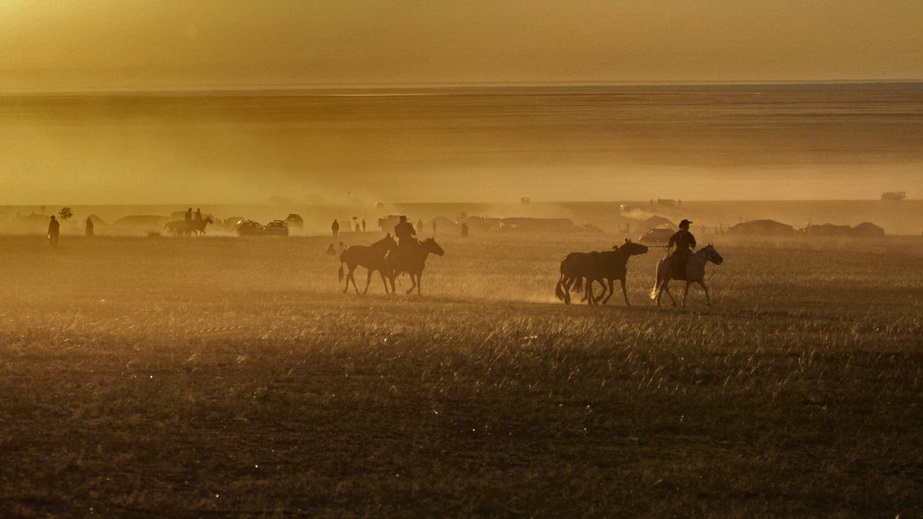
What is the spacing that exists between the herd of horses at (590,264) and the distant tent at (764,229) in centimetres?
5995

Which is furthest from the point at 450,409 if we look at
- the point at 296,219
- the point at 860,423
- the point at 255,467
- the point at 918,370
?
the point at 296,219

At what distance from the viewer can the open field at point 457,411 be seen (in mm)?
9898

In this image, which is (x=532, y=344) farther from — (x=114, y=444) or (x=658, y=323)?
(x=114, y=444)

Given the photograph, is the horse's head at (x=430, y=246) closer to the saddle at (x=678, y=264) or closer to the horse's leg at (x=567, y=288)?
the horse's leg at (x=567, y=288)

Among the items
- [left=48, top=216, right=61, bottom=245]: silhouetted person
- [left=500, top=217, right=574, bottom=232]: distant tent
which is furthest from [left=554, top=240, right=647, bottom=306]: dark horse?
[left=500, top=217, right=574, bottom=232]: distant tent

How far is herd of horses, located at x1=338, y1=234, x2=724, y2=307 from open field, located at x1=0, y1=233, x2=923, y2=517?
101cm

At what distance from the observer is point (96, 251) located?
163 ft

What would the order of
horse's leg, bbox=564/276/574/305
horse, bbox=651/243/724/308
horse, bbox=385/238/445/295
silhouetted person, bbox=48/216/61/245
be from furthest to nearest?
1. silhouetted person, bbox=48/216/61/245
2. horse, bbox=385/238/445/295
3. horse's leg, bbox=564/276/574/305
4. horse, bbox=651/243/724/308

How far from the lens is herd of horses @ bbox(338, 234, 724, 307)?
25.0 meters

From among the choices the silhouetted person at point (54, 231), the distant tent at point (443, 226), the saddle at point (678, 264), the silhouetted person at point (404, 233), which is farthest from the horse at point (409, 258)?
the distant tent at point (443, 226)

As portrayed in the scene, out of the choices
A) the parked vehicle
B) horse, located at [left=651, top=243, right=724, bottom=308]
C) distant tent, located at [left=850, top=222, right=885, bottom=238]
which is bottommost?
horse, located at [left=651, top=243, right=724, bottom=308]

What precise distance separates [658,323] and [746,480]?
10.9 metres

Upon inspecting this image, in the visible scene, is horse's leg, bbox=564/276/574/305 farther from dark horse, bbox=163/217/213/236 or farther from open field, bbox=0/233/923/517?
dark horse, bbox=163/217/213/236

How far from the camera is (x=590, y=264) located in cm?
2588
